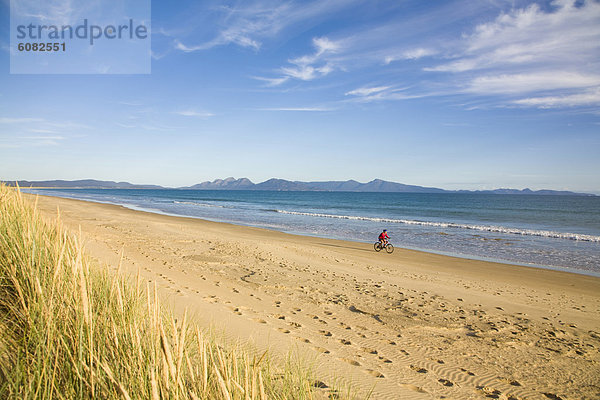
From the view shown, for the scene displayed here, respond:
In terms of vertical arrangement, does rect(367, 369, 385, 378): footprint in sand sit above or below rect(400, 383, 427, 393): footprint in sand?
above

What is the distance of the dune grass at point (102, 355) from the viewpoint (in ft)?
5.87

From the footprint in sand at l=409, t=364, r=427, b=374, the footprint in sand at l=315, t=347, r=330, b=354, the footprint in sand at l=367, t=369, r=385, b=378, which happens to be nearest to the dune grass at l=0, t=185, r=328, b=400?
the footprint in sand at l=367, t=369, r=385, b=378

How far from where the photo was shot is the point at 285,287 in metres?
8.83

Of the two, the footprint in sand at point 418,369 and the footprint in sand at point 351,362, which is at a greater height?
the footprint in sand at point 351,362

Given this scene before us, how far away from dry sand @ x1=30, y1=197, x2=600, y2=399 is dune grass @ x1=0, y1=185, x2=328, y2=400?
2.21ft

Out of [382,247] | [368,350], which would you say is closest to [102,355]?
[368,350]

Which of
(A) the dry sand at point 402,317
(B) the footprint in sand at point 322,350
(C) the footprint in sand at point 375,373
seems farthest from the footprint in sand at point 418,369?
(B) the footprint in sand at point 322,350

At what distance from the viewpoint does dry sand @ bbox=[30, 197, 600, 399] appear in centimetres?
457

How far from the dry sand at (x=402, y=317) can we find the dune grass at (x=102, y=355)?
2.21ft

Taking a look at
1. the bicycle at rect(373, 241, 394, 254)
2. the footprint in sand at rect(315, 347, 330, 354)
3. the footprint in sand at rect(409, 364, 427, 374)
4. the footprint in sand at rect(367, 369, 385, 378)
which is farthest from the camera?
the bicycle at rect(373, 241, 394, 254)

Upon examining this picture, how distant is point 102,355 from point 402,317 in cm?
621

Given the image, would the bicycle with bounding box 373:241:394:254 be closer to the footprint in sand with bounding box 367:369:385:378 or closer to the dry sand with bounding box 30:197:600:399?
the dry sand with bounding box 30:197:600:399

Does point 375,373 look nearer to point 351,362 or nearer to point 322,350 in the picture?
point 351,362

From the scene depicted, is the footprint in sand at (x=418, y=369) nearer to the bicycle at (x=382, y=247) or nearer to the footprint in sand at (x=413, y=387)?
the footprint in sand at (x=413, y=387)
